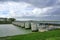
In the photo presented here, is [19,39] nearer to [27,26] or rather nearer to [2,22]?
[27,26]

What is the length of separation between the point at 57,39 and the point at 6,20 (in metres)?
123

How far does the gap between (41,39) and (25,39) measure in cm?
220

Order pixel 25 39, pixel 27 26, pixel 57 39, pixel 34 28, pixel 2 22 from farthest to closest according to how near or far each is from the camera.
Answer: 1. pixel 2 22
2. pixel 27 26
3. pixel 34 28
4. pixel 25 39
5. pixel 57 39

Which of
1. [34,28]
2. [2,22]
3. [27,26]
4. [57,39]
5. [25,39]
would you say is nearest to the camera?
[57,39]

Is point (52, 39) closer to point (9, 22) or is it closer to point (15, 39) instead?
point (15, 39)

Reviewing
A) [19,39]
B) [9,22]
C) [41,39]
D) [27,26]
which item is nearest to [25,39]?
[19,39]

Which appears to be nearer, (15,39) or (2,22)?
(15,39)

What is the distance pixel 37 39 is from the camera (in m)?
21.1

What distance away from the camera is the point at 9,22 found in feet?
452

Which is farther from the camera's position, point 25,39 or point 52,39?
point 25,39

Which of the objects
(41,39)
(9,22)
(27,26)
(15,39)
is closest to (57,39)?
(41,39)

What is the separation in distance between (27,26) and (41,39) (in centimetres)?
4584

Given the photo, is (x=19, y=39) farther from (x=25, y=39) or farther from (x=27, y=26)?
(x=27, y=26)

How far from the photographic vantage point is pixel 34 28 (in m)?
50.7
